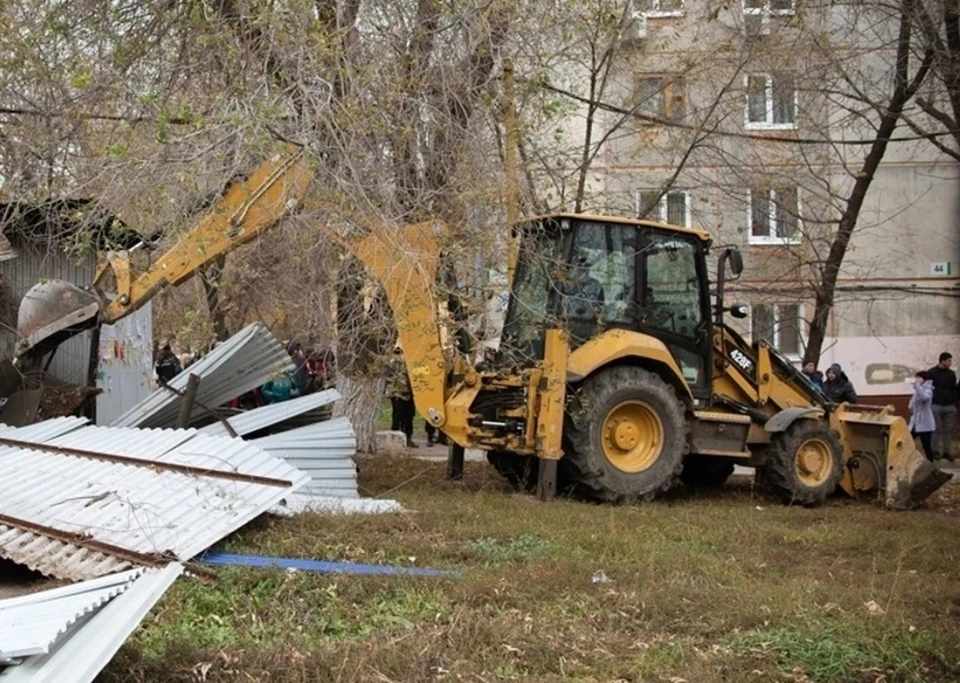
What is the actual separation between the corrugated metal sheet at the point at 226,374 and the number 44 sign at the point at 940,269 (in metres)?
14.8

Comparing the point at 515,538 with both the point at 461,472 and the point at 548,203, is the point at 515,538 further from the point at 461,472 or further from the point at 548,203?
the point at 548,203

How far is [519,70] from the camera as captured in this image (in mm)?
11102

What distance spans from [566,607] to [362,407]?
28.5ft

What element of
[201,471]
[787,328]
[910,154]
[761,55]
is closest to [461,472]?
[201,471]

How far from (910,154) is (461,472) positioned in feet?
46.5

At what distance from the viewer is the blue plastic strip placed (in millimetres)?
7109

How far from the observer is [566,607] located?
6.47m

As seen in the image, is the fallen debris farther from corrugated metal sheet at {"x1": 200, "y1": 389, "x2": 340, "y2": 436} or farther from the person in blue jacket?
the person in blue jacket

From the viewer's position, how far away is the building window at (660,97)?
1602cm

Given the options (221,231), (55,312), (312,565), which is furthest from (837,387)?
(312,565)

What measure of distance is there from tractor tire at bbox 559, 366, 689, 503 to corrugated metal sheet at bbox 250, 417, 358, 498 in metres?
1.94

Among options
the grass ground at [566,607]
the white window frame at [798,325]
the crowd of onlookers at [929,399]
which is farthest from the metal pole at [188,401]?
the white window frame at [798,325]

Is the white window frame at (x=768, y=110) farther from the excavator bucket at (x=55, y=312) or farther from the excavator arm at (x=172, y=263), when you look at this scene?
the excavator bucket at (x=55, y=312)

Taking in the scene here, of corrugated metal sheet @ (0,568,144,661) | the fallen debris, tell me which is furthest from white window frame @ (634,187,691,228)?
corrugated metal sheet @ (0,568,144,661)
